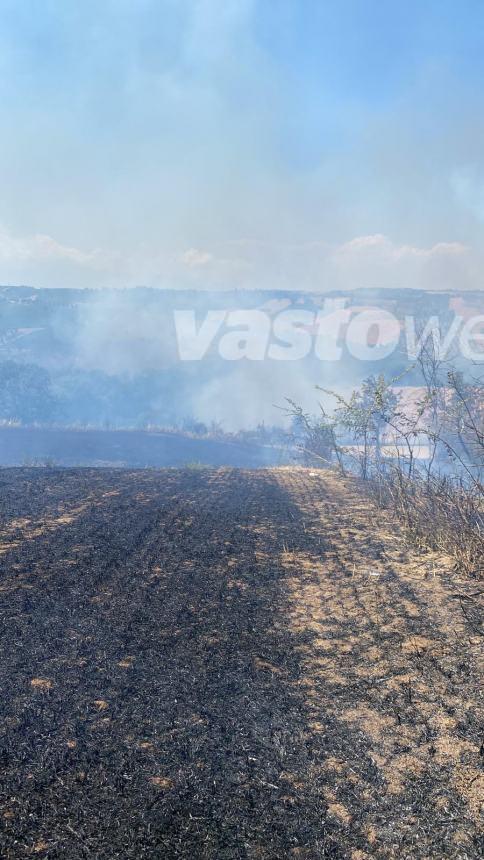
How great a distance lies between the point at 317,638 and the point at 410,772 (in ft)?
6.47

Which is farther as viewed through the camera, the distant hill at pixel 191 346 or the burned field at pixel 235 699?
the distant hill at pixel 191 346

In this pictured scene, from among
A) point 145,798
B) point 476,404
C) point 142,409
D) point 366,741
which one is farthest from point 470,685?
point 142,409

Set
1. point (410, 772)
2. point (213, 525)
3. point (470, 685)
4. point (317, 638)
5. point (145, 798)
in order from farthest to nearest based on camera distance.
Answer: point (213, 525)
point (317, 638)
point (470, 685)
point (410, 772)
point (145, 798)

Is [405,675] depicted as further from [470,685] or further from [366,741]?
[366,741]

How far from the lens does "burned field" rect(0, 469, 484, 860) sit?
3359mm

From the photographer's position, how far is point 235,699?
15.3 feet

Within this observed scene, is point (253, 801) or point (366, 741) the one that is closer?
point (253, 801)

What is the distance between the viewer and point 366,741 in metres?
4.16

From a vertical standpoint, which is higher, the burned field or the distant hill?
the distant hill

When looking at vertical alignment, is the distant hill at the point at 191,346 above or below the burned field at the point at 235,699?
above

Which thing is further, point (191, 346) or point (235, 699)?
point (191, 346)

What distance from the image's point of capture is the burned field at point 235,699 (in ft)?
11.0

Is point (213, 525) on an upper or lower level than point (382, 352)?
lower

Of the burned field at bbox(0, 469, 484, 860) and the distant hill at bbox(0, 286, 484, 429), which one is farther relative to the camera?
the distant hill at bbox(0, 286, 484, 429)
